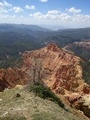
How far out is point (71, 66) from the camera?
383 feet

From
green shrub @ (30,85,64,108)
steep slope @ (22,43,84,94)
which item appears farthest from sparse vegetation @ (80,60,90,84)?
green shrub @ (30,85,64,108)

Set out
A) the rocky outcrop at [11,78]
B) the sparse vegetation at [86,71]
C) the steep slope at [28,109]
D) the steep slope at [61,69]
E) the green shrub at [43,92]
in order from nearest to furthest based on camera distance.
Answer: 1. the steep slope at [28,109]
2. the green shrub at [43,92]
3. the steep slope at [61,69]
4. the rocky outcrop at [11,78]
5. the sparse vegetation at [86,71]

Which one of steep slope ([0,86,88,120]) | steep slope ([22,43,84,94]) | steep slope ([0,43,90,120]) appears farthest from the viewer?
steep slope ([22,43,84,94])

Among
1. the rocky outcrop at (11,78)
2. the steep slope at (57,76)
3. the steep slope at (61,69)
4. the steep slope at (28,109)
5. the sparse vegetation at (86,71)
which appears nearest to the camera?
the steep slope at (28,109)

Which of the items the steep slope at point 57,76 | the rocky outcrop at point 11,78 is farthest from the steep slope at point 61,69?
the rocky outcrop at point 11,78

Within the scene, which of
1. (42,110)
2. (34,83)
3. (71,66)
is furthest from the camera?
(71,66)

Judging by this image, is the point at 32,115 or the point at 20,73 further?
the point at 20,73

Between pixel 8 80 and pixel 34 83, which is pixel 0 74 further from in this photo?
pixel 34 83

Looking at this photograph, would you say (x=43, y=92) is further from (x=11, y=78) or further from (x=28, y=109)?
(x=11, y=78)

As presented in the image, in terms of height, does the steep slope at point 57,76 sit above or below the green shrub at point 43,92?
below

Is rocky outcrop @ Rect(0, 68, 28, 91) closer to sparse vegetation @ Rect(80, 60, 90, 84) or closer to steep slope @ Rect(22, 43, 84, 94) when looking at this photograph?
steep slope @ Rect(22, 43, 84, 94)

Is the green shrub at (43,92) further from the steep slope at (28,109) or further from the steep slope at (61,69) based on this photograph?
the steep slope at (61,69)

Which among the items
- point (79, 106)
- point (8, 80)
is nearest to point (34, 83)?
point (79, 106)

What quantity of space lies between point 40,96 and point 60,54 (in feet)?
381
